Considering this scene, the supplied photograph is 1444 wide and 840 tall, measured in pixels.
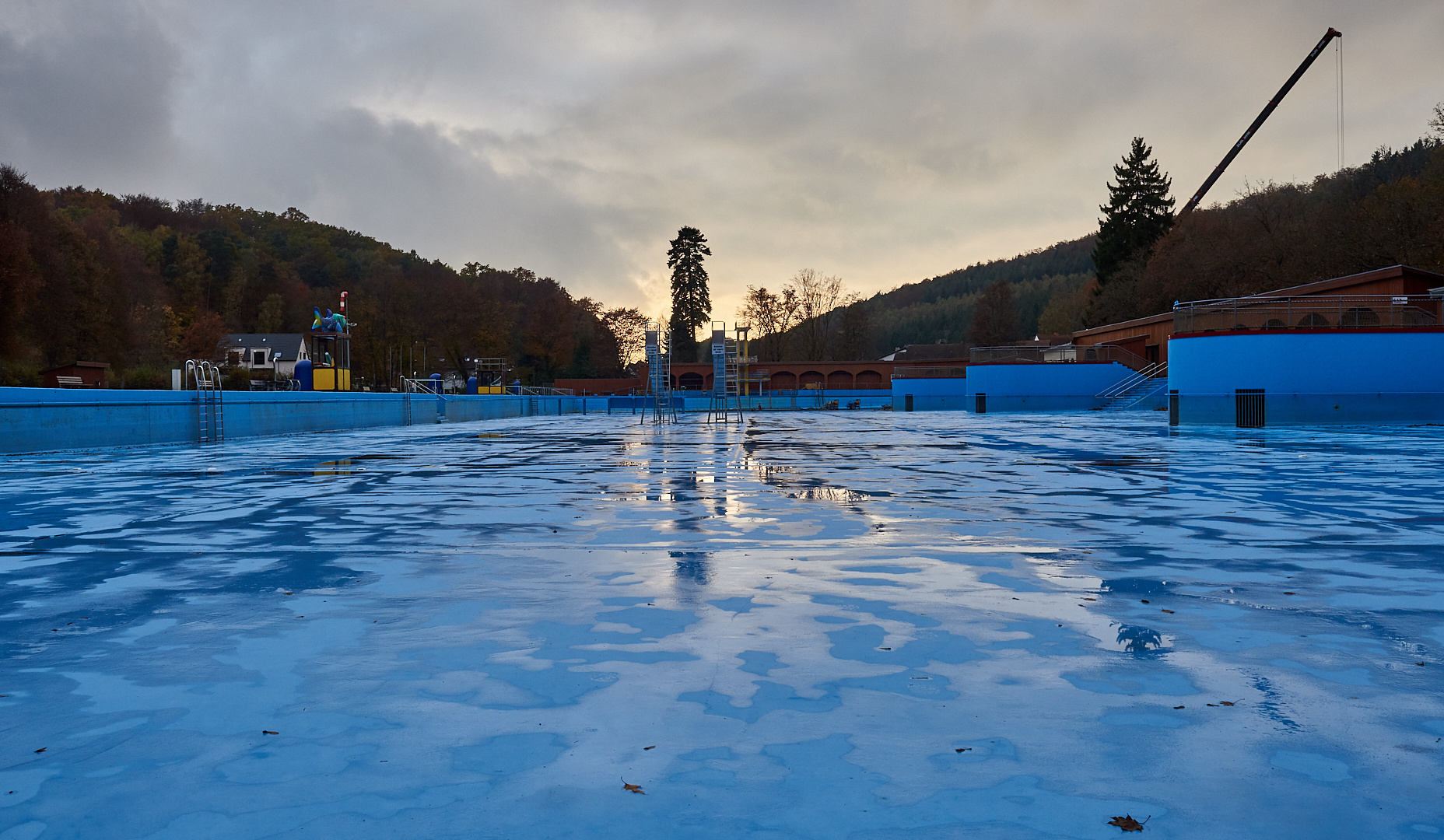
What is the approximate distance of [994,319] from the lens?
119m

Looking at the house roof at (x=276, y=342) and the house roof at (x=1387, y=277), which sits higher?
the house roof at (x=276, y=342)

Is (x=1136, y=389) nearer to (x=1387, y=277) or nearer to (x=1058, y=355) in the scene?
(x=1058, y=355)

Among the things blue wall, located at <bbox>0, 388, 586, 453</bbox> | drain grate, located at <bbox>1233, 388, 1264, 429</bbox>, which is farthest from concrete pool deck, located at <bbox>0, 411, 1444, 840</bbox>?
drain grate, located at <bbox>1233, 388, 1264, 429</bbox>

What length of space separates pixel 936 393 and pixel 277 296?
274ft

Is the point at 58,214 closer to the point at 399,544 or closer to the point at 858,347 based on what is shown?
the point at 399,544

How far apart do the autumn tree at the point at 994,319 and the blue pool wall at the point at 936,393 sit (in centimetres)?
5579

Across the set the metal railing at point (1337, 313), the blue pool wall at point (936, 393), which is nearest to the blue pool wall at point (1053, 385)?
the blue pool wall at point (936, 393)

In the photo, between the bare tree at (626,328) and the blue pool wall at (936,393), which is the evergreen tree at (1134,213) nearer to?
the blue pool wall at (936,393)

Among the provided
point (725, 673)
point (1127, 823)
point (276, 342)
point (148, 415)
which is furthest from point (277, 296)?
point (1127, 823)

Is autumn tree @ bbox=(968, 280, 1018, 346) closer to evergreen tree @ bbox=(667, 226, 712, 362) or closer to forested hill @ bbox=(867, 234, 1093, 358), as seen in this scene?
forested hill @ bbox=(867, 234, 1093, 358)

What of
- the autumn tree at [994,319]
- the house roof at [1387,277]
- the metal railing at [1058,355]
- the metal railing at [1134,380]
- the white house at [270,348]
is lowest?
the metal railing at [1134,380]

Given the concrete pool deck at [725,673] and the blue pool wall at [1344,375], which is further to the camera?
the blue pool wall at [1344,375]

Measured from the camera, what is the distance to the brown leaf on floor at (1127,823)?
2.62m

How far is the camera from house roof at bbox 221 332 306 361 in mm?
107294
